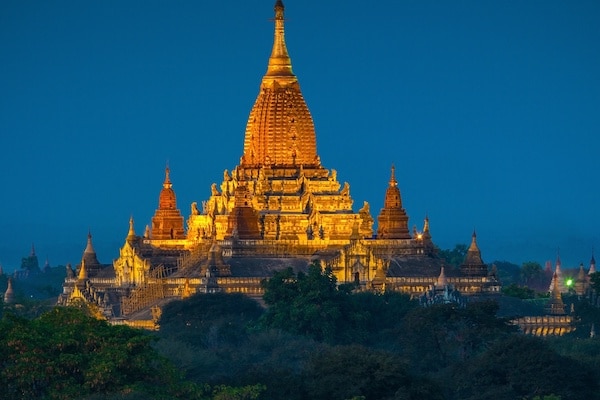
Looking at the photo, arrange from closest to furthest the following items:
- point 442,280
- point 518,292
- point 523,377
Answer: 1. point 523,377
2. point 442,280
3. point 518,292

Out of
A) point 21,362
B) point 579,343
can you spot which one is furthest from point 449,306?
point 21,362

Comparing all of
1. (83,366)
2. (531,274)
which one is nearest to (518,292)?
(531,274)

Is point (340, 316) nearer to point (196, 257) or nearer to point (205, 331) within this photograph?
point (205, 331)

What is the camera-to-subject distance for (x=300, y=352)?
3137 inches

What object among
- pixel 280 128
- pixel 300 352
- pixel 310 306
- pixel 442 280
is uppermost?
pixel 280 128

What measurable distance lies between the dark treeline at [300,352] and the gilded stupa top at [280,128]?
410 inches

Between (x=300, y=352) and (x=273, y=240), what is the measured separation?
1907cm

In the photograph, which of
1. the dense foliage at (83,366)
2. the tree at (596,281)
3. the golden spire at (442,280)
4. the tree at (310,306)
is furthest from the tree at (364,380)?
the tree at (596,281)

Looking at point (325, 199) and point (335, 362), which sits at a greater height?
point (325, 199)

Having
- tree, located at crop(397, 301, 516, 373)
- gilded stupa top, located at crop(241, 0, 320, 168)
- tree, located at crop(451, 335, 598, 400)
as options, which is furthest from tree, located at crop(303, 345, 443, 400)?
gilded stupa top, located at crop(241, 0, 320, 168)

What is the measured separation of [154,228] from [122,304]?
256 inches

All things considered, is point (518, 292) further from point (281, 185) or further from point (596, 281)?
point (281, 185)

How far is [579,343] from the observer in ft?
271

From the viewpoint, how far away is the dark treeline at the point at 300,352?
66625mm
